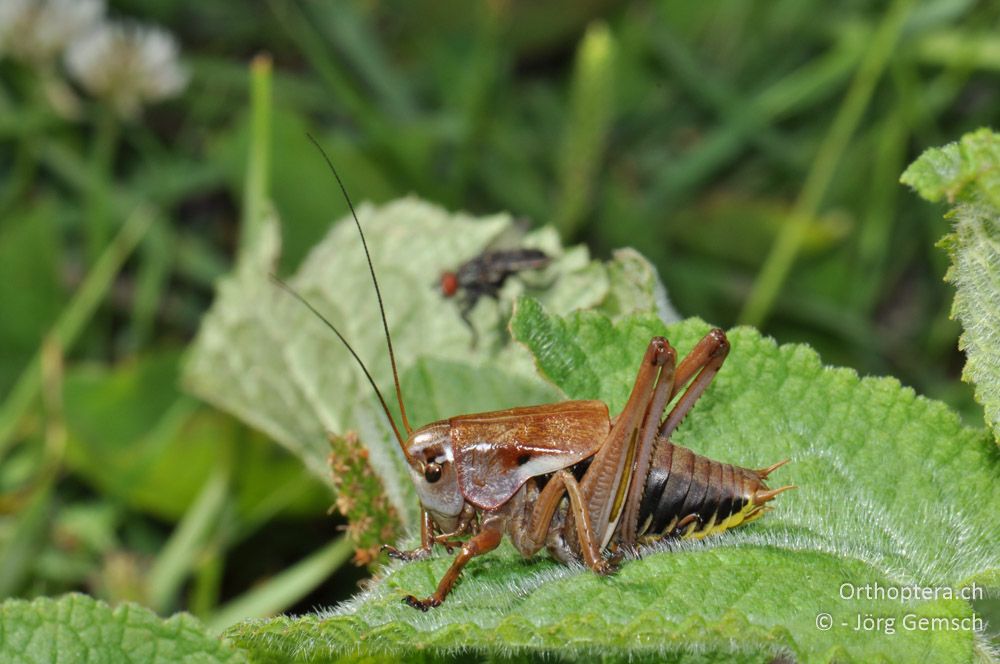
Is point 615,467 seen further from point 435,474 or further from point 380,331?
point 380,331

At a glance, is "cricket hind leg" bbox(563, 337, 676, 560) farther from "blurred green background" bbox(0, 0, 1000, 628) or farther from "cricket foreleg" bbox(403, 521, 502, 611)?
"blurred green background" bbox(0, 0, 1000, 628)

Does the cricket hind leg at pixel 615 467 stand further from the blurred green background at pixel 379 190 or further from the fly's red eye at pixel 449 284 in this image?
the blurred green background at pixel 379 190

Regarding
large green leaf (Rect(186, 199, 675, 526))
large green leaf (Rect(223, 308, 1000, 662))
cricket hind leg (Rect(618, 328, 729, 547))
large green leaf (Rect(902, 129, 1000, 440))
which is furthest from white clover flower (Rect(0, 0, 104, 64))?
large green leaf (Rect(902, 129, 1000, 440))

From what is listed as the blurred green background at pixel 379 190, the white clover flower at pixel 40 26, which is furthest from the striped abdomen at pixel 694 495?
the white clover flower at pixel 40 26

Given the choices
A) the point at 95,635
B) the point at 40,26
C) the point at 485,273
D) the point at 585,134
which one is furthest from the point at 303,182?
the point at 95,635

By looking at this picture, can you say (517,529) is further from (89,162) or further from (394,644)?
(89,162)

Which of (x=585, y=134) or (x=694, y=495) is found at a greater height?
(x=585, y=134)
